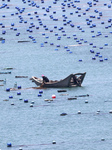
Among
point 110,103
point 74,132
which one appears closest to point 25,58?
point 110,103

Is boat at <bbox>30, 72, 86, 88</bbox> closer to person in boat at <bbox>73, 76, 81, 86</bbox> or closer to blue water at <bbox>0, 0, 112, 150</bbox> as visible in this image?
person in boat at <bbox>73, 76, 81, 86</bbox>

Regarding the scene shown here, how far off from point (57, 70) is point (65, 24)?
49892 mm

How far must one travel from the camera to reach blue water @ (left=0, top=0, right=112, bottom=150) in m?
90.0

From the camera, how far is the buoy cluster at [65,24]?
490 ft

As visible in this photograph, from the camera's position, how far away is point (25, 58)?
133000 mm

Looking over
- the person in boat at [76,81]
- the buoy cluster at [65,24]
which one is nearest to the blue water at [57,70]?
the buoy cluster at [65,24]

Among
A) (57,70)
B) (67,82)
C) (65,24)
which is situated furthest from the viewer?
(65,24)

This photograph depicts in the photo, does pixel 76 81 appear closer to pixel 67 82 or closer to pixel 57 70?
pixel 67 82

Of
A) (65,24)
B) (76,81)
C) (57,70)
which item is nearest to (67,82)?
(76,81)

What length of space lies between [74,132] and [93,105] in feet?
33.7

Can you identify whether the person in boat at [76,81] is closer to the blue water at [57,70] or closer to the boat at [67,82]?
the boat at [67,82]

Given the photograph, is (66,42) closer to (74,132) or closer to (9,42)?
(9,42)

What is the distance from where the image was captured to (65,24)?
171 metres

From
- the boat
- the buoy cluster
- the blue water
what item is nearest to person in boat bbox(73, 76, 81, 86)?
the boat
